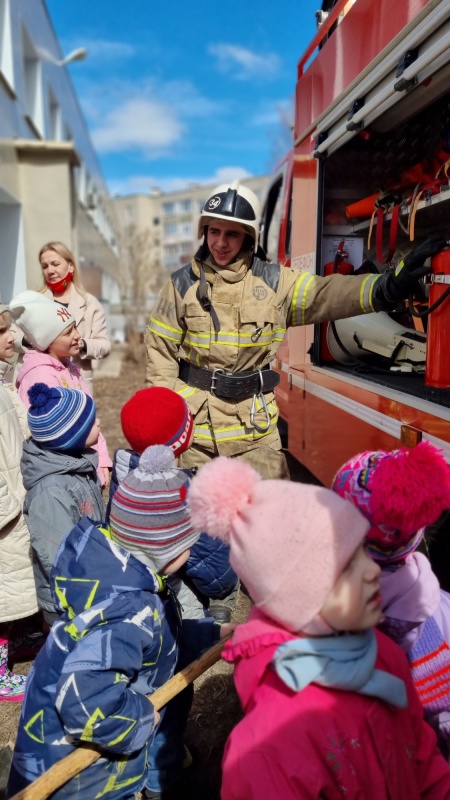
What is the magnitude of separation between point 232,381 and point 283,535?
1712 mm

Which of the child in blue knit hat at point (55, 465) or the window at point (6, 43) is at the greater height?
the window at point (6, 43)

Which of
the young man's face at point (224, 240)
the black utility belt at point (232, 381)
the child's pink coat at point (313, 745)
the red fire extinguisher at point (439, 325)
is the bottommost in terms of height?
the child's pink coat at point (313, 745)

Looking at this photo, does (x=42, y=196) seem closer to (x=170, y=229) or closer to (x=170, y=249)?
(x=170, y=249)

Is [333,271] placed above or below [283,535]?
above

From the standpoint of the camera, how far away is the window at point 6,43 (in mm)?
8750

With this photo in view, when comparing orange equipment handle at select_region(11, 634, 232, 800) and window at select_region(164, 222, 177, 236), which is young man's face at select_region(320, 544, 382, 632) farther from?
window at select_region(164, 222, 177, 236)

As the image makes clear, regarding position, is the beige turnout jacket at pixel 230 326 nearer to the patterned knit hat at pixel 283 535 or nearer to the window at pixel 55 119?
the patterned knit hat at pixel 283 535

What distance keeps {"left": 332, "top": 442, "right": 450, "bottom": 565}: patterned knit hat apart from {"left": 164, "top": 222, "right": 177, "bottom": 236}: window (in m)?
71.8

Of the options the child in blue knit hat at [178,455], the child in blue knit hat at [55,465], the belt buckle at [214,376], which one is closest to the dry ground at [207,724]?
the child in blue knit hat at [178,455]

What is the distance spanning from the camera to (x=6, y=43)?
29.2 feet

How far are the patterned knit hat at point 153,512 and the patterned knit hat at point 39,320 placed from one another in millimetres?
1515

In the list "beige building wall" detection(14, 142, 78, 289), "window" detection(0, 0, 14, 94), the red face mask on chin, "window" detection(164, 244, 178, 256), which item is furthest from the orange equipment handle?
"window" detection(164, 244, 178, 256)

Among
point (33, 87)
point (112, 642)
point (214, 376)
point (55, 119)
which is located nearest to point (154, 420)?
point (112, 642)

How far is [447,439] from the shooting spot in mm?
2053
